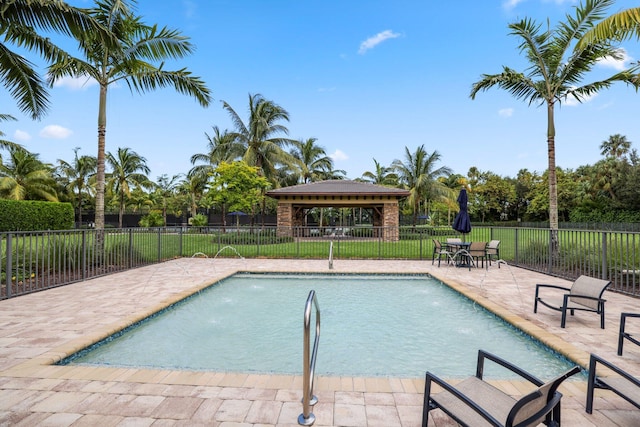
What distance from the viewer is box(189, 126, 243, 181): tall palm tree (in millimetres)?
22328

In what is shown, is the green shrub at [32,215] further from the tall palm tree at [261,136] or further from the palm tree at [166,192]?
the palm tree at [166,192]

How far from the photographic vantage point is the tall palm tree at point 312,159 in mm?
28092

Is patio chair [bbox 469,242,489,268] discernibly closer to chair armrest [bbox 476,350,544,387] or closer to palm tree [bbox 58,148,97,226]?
chair armrest [bbox 476,350,544,387]

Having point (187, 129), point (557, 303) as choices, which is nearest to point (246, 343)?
point (557, 303)

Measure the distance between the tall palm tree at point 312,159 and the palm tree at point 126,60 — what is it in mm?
17634

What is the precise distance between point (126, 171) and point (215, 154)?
13779 millimetres

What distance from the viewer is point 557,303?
15.3ft

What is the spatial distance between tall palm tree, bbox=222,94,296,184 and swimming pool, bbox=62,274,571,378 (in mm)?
16034

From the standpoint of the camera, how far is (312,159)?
2927 centimetres

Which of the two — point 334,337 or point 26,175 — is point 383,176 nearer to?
point 334,337

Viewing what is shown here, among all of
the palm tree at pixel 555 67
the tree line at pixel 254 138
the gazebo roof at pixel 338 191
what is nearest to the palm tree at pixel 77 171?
the tree line at pixel 254 138

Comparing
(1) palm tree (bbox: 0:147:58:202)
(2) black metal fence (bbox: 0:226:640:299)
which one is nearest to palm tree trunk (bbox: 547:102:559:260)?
(2) black metal fence (bbox: 0:226:640:299)

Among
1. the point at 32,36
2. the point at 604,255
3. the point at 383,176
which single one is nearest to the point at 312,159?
the point at 383,176

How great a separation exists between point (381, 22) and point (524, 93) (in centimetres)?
804
